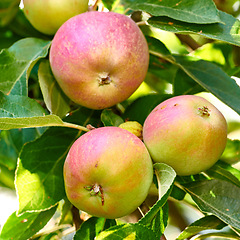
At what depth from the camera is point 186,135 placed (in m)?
0.85

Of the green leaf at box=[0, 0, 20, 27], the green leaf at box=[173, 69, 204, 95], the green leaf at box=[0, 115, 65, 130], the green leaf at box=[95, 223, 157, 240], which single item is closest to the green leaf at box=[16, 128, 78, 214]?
the green leaf at box=[0, 115, 65, 130]

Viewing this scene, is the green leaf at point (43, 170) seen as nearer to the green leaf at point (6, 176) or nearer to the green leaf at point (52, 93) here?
the green leaf at point (52, 93)

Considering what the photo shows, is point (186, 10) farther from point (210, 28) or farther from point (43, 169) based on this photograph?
point (43, 169)

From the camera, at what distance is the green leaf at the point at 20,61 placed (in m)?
1.05

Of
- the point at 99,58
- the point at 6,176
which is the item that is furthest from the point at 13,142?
the point at 99,58

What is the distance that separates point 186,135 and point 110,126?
0.19 metres

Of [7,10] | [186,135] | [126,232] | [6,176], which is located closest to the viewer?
[126,232]

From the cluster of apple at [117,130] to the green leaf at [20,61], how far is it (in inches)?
5.3

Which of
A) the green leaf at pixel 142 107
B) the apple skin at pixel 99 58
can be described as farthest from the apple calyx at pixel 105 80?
the green leaf at pixel 142 107

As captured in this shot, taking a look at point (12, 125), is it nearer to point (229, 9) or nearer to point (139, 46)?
point (139, 46)

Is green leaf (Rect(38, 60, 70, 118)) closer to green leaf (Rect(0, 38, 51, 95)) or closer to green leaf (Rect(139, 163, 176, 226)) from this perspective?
green leaf (Rect(0, 38, 51, 95))

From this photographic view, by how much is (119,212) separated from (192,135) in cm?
22

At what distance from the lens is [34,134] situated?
1.26m

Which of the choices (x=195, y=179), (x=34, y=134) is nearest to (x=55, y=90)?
(x=34, y=134)
